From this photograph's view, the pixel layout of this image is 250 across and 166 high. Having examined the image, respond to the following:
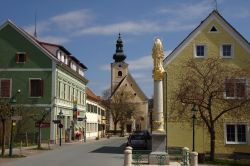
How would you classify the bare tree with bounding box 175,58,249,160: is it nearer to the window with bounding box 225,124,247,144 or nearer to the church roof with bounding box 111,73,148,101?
the window with bounding box 225,124,247,144

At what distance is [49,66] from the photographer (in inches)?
1959

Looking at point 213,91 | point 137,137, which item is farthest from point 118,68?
point 213,91

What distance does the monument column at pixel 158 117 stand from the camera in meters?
24.7

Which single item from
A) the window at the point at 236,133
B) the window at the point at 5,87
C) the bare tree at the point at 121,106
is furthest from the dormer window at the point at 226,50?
the bare tree at the point at 121,106

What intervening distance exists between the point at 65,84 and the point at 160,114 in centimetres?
3094

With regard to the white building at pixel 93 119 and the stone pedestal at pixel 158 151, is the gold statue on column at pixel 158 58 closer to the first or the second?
the stone pedestal at pixel 158 151

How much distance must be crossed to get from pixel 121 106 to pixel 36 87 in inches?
2015

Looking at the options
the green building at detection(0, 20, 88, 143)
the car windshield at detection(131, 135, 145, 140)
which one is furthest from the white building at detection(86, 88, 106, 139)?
the car windshield at detection(131, 135, 145, 140)

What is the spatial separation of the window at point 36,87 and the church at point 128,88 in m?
57.8

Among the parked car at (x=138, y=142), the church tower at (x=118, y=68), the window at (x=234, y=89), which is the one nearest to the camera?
the window at (x=234, y=89)

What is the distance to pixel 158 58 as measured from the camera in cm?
2656

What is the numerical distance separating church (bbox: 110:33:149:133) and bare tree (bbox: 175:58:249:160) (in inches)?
2922

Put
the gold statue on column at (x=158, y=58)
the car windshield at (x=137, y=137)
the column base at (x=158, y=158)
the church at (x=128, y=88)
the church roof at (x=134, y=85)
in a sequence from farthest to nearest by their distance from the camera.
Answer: the church roof at (x=134, y=85) < the church at (x=128, y=88) < the car windshield at (x=137, y=137) < the gold statue on column at (x=158, y=58) < the column base at (x=158, y=158)

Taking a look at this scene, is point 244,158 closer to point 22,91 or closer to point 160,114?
point 160,114
